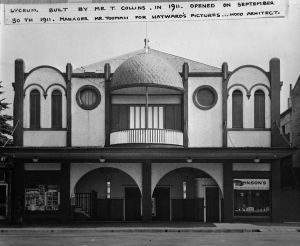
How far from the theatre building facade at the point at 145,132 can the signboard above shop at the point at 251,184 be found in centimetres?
5

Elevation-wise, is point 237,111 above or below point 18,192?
above

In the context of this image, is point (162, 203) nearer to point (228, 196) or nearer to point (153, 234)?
point (228, 196)

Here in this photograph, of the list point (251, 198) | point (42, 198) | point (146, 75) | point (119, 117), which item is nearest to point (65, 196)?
point (42, 198)

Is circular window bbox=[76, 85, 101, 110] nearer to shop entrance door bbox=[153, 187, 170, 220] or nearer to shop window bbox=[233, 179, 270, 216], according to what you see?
shop entrance door bbox=[153, 187, 170, 220]

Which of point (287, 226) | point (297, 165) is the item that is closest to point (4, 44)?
point (287, 226)

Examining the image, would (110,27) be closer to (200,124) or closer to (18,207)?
(200,124)

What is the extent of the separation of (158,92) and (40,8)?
1409 centimetres

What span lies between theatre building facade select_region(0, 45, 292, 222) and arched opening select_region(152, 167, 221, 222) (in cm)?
9

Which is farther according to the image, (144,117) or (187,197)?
(187,197)

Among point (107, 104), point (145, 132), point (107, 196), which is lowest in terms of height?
point (107, 196)

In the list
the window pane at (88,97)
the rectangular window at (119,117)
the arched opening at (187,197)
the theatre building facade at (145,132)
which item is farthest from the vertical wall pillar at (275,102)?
the window pane at (88,97)

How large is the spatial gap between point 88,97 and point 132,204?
661 centimetres

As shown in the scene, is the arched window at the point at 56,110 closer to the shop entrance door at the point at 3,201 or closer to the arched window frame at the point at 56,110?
the arched window frame at the point at 56,110

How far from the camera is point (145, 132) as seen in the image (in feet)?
117
